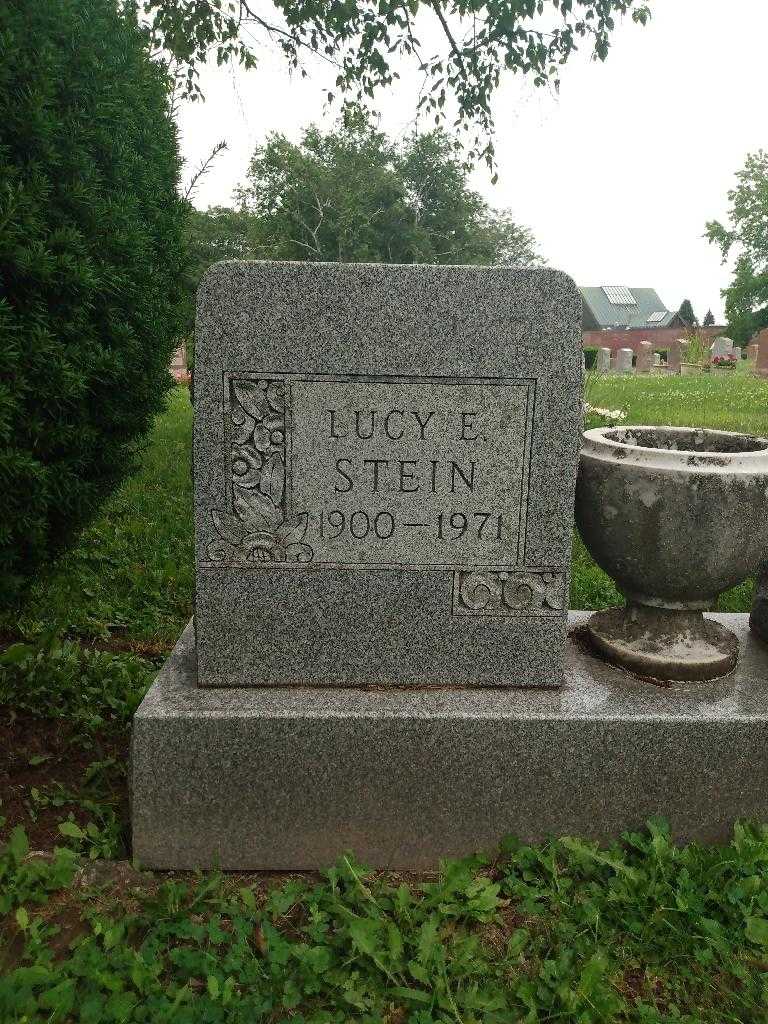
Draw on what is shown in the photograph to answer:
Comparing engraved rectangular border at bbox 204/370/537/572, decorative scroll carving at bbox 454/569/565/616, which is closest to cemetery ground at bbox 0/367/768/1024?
decorative scroll carving at bbox 454/569/565/616

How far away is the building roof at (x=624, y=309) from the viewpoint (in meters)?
69.2

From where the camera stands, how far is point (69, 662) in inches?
133

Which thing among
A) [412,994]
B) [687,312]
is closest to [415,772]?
[412,994]

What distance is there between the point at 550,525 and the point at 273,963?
4.75ft

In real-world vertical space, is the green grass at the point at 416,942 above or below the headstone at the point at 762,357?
below

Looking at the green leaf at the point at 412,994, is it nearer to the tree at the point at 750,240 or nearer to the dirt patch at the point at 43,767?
the dirt patch at the point at 43,767

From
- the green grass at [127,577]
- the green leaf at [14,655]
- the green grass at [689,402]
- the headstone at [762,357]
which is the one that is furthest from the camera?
the headstone at [762,357]

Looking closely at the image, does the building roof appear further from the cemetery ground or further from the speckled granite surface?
the cemetery ground

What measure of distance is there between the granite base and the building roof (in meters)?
69.4

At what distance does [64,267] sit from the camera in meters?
2.39

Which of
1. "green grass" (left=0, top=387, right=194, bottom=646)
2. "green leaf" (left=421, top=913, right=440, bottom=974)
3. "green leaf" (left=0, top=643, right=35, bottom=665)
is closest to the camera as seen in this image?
"green leaf" (left=421, top=913, right=440, bottom=974)

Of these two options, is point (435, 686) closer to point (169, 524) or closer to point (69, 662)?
point (69, 662)

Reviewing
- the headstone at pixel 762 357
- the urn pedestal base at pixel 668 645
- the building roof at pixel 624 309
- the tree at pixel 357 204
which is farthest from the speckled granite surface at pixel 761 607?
the building roof at pixel 624 309

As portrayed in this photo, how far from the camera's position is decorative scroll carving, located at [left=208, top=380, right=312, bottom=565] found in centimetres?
224
